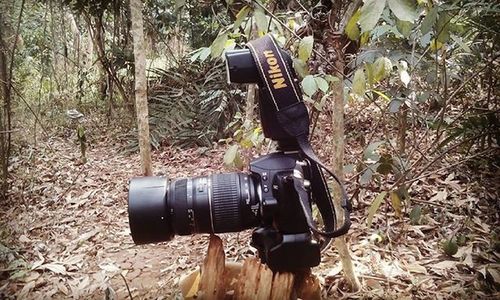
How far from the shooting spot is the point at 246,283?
1.38 meters

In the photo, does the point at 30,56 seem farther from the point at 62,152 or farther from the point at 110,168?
the point at 110,168

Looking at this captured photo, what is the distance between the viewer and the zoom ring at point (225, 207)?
4.18 ft

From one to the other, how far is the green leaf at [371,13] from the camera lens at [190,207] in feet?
1.83

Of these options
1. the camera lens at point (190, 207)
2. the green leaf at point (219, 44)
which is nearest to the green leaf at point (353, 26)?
the green leaf at point (219, 44)

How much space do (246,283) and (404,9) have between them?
2.99 feet

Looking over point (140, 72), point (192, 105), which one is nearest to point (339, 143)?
point (140, 72)

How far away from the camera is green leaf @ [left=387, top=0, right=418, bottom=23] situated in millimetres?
1011

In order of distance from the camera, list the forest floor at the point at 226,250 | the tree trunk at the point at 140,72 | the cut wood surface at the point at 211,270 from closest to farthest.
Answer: the cut wood surface at the point at 211,270 → the forest floor at the point at 226,250 → the tree trunk at the point at 140,72

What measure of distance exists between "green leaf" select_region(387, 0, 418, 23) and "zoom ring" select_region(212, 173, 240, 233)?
25.2 inches

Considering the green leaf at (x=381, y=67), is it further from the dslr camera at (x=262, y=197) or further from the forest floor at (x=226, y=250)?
the forest floor at (x=226, y=250)

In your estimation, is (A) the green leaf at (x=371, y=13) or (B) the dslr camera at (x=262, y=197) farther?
(B) the dslr camera at (x=262, y=197)

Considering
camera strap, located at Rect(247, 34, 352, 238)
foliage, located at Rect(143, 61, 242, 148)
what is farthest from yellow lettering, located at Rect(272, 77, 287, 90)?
foliage, located at Rect(143, 61, 242, 148)

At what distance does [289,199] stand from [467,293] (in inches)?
33.8

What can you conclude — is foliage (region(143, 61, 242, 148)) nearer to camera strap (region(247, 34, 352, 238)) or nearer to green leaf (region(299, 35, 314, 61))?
green leaf (region(299, 35, 314, 61))
